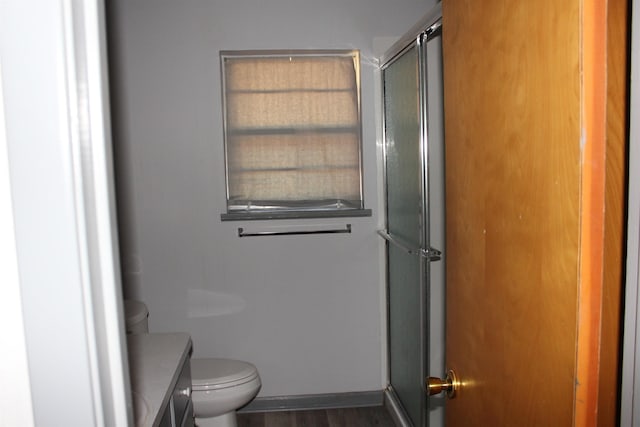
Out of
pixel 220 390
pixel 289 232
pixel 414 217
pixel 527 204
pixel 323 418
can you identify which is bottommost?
pixel 323 418

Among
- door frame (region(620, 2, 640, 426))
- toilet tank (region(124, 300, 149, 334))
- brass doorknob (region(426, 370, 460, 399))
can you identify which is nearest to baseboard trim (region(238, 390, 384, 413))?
toilet tank (region(124, 300, 149, 334))

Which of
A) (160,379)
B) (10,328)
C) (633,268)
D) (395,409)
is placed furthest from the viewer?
(395,409)

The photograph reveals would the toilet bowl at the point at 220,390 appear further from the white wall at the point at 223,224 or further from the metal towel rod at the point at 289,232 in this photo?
the metal towel rod at the point at 289,232

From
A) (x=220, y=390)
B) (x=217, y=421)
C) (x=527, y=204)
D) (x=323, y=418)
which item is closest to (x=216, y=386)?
(x=220, y=390)

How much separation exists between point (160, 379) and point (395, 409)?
1.67 metres

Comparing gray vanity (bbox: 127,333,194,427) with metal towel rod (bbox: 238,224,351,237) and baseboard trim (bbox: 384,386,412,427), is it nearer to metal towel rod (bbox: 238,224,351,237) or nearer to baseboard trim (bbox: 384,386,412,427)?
metal towel rod (bbox: 238,224,351,237)

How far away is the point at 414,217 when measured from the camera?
2289 mm

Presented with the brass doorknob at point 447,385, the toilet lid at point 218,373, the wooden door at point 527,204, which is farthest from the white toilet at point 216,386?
the wooden door at point 527,204

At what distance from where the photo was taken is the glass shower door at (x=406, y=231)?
7.18 feet

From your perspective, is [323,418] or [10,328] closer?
[10,328]

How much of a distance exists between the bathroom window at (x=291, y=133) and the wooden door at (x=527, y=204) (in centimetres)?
171

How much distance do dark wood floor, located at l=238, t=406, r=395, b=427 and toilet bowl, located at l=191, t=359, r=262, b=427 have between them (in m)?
0.46

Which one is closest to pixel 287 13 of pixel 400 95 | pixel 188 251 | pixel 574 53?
pixel 400 95

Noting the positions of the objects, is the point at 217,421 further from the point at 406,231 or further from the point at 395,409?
the point at 406,231
